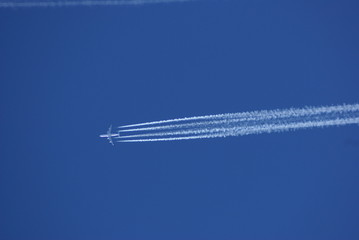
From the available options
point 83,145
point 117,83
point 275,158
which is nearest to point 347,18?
point 275,158

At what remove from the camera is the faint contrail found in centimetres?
618

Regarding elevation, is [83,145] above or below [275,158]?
above

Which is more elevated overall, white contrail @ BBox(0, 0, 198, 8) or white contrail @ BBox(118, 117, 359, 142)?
white contrail @ BBox(0, 0, 198, 8)

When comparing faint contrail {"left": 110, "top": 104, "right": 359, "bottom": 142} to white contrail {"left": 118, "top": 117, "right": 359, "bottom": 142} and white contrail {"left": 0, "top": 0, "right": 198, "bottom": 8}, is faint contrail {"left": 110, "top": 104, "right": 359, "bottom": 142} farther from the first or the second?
white contrail {"left": 0, "top": 0, "right": 198, "bottom": 8}

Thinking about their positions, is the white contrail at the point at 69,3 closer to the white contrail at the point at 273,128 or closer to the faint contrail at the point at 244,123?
the faint contrail at the point at 244,123

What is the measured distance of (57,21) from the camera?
270 inches

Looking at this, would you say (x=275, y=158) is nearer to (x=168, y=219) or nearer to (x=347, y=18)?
(x=168, y=219)

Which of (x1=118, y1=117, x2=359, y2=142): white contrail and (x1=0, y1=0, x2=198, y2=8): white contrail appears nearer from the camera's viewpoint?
(x1=118, y1=117, x2=359, y2=142): white contrail

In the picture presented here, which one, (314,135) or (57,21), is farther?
(57,21)

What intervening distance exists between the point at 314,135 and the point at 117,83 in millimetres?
4019

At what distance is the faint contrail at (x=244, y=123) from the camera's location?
20.3 feet

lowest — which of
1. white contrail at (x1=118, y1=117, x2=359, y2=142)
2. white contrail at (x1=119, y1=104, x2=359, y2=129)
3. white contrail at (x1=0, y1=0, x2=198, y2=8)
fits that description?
white contrail at (x1=118, y1=117, x2=359, y2=142)

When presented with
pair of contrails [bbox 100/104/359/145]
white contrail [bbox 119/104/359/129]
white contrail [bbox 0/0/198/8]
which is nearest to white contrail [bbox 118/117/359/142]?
pair of contrails [bbox 100/104/359/145]

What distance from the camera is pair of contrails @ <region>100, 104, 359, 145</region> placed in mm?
6184
